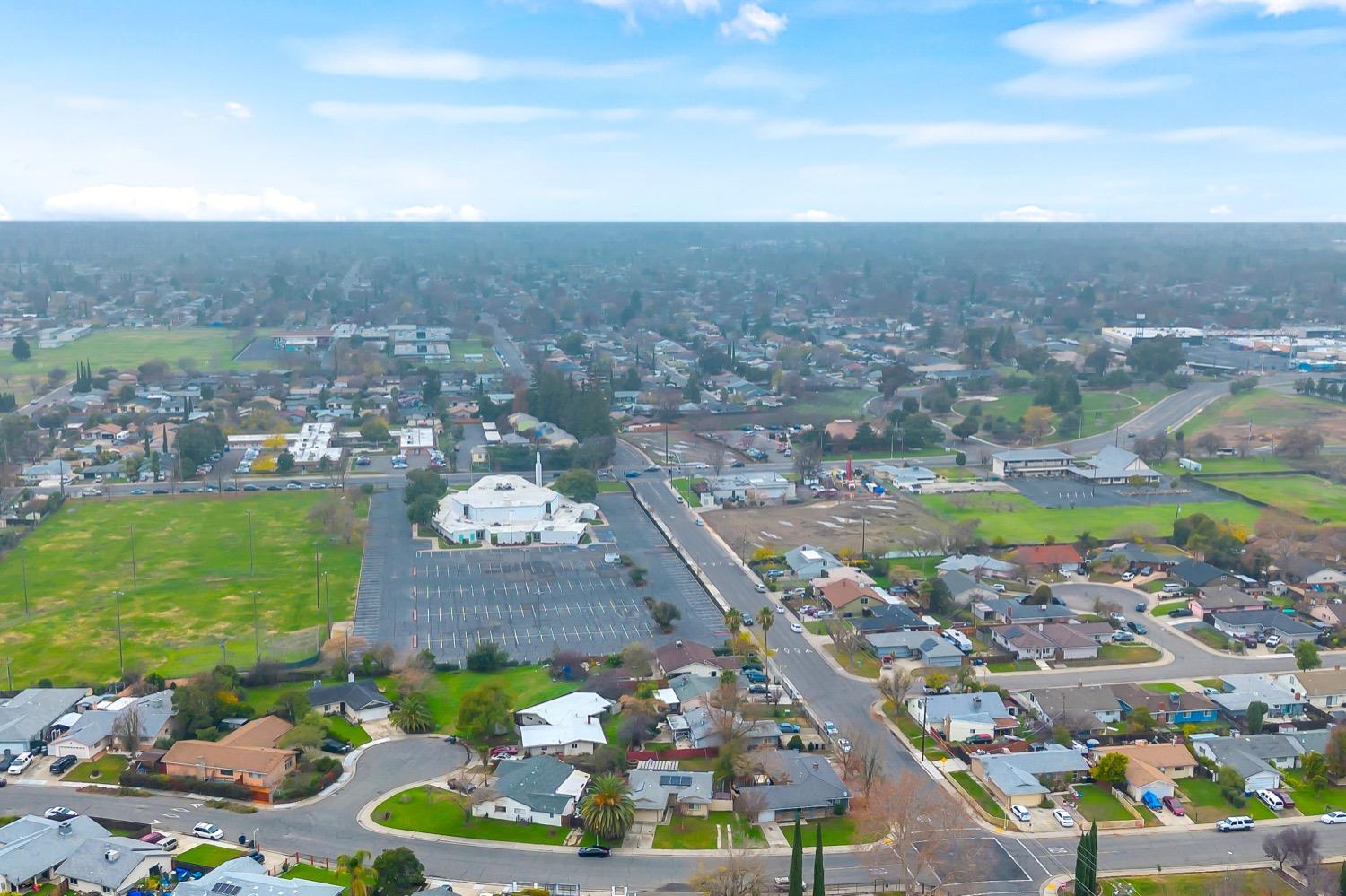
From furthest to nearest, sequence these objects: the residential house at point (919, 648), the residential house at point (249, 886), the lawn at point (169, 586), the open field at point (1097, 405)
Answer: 1. the open field at point (1097, 405)
2. the lawn at point (169, 586)
3. the residential house at point (919, 648)
4. the residential house at point (249, 886)

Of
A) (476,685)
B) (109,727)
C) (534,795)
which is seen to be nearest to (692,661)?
(476,685)

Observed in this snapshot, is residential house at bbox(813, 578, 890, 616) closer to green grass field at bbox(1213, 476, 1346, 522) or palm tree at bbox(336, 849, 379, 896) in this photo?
palm tree at bbox(336, 849, 379, 896)

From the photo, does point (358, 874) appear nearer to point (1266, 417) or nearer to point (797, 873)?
point (797, 873)

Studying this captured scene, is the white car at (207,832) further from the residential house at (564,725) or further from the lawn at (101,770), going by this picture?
the residential house at (564,725)

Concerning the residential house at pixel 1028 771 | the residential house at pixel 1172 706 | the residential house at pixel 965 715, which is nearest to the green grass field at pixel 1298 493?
the residential house at pixel 1172 706

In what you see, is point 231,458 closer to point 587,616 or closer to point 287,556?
point 287,556

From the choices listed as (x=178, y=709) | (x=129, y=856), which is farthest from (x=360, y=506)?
(x=129, y=856)
